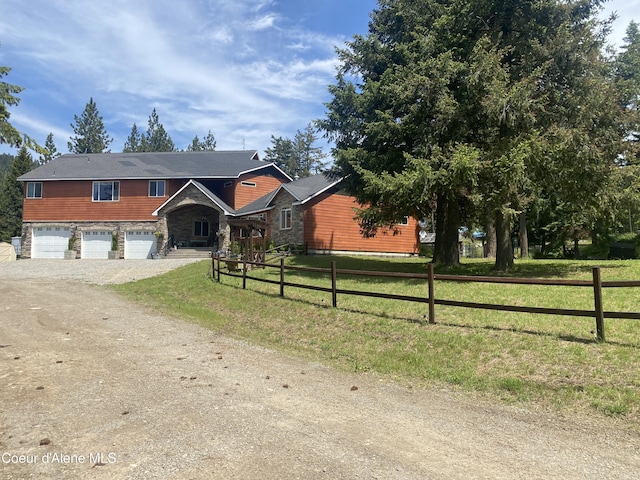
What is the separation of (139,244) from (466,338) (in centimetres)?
3312

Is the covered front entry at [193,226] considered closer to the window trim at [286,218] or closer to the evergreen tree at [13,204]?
the window trim at [286,218]

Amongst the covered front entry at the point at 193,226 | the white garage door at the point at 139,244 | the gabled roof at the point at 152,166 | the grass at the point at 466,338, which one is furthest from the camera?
the gabled roof at the point at 152,166

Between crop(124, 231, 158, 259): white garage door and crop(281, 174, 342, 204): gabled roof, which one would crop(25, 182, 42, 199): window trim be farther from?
crop(281, 174, 342, 204): gabled roof

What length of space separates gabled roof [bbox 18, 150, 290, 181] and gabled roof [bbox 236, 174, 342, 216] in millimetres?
3390

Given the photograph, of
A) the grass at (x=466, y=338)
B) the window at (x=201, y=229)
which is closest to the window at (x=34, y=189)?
the window at (x=201, y=229)

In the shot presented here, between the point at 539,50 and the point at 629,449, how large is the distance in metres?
15.6

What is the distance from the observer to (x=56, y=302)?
545 inches

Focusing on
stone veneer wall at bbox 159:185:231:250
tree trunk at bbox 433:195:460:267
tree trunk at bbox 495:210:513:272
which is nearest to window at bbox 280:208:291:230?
stone veneer wall at bbox 159:185:231:250

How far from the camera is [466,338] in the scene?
303 inches


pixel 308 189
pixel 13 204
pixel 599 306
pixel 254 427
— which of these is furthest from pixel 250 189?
pixel 13 204

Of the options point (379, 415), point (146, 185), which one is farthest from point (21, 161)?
point (379, 415)

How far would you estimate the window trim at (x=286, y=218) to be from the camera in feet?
98.8

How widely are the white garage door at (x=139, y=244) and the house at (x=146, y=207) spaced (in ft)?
0.27

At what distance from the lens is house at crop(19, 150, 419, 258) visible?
3372cm
